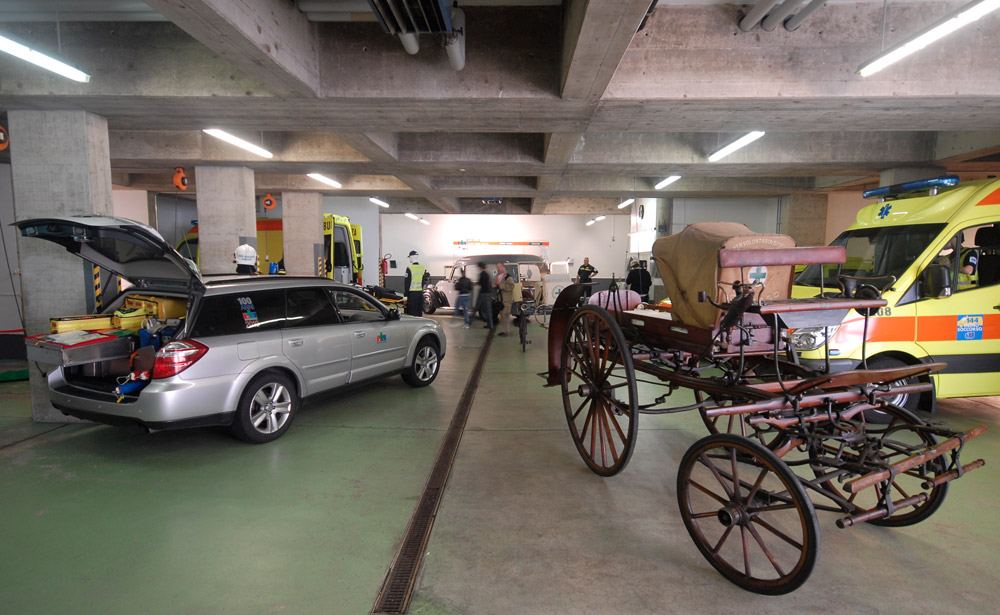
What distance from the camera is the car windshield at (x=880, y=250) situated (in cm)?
491

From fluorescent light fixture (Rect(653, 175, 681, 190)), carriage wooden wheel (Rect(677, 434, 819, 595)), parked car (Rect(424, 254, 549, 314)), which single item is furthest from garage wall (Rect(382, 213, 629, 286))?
carriage wooden wheel (Rect(677, 434, 819, 595))

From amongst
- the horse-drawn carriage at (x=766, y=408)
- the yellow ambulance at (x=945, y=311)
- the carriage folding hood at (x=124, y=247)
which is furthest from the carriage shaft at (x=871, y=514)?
the carriage folding hood at (x=124, y=247)

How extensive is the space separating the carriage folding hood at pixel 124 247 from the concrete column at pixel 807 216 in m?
14.8

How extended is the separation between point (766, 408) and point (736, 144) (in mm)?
7092

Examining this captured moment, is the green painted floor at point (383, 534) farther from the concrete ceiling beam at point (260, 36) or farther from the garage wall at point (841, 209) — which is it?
the garage wall at point (841, 209)

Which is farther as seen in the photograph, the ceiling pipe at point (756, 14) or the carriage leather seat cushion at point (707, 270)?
the ceiling pipe at point (756, 14)

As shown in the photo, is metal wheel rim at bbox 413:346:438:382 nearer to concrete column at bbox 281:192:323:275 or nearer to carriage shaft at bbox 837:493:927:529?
carriage shaft at bbox 837:493:927:529

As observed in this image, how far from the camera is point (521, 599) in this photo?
2.41m

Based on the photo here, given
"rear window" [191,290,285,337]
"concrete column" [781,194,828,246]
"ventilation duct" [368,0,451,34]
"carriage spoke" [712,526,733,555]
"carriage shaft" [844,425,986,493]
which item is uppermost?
"ventilation duct" [368,0,451,34]

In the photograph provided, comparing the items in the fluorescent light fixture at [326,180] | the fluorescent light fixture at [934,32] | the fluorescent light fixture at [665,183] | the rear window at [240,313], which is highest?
the fluorescent light fixture at [326,180]

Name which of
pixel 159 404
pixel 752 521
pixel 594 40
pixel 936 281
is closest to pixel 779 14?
pixel 594 40

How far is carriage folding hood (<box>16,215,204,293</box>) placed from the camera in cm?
394

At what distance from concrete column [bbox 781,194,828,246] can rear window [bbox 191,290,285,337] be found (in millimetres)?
14069

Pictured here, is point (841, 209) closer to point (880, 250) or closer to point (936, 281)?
point (880, 250)
